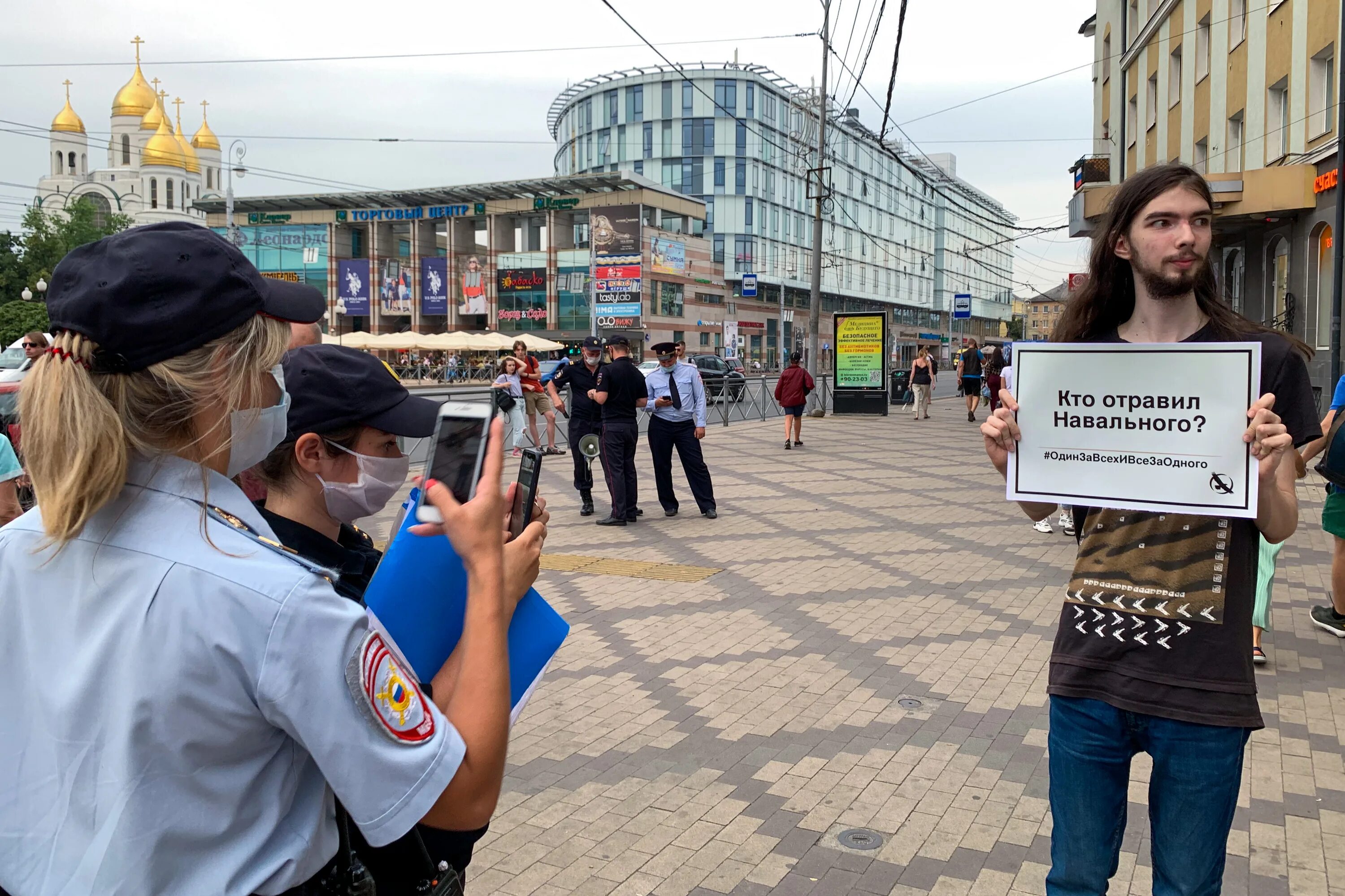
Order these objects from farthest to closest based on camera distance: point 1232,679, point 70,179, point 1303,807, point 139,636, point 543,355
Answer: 1. point 70,179
2. point 543,355
3. point 1303,807
4. point 1232,679
5. point 139,636

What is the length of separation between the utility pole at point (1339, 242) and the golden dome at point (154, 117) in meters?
Result: 93.1

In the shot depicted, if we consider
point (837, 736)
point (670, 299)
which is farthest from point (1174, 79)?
point (670, 299)

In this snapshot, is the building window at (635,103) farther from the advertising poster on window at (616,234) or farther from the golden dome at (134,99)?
the golden dome at (134,99)

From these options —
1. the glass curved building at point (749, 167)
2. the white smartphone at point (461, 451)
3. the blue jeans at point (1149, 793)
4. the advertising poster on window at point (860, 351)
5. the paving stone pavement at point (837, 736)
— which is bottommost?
the paving stone pavement at point (837, 736)

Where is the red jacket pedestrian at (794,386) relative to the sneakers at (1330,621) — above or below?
above

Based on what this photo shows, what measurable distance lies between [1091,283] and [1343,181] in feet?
46.6

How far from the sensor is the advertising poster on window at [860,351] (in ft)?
82.2

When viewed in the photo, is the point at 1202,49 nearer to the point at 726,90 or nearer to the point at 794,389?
the point at 794,389

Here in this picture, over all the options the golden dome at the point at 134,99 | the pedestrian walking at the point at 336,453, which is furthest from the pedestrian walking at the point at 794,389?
the golden dome at the point at 134,99

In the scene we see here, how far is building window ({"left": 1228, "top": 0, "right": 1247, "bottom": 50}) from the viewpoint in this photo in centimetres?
2009

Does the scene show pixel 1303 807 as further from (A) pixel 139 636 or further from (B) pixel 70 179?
(B) pixel 70 179

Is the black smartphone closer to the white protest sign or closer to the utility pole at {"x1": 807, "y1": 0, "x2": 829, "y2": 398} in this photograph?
the white protest sign

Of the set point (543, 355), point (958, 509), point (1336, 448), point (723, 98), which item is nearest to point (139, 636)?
point (1336, 448)

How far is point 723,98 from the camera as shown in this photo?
73.7 metres
